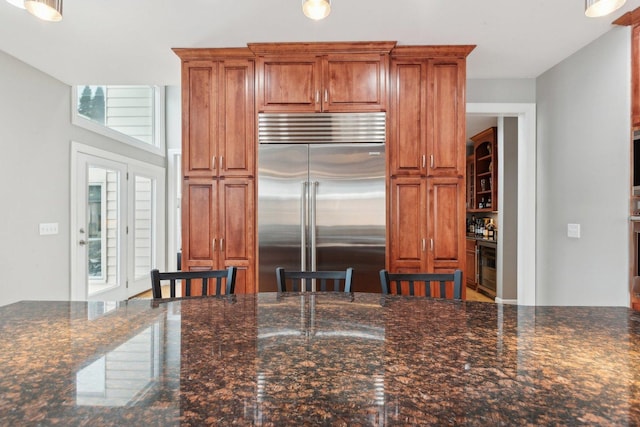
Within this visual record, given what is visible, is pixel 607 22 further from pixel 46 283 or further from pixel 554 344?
pixel 46 283

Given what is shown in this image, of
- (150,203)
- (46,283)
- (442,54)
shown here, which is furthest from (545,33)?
(150,203)

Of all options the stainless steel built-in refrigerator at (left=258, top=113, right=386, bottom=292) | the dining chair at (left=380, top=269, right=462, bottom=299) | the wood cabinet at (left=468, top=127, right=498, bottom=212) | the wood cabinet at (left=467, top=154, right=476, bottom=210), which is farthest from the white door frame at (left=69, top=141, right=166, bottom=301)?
the wood cabinet at (left=467, top=154, right=476, bottom=210)

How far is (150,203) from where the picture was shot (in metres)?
5.57

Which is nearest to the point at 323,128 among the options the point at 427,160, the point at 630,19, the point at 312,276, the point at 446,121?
the point at 427,160

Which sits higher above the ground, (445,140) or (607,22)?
(607,22)

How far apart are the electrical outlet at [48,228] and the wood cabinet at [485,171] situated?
212 inches

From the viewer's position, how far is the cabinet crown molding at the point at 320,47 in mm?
2805

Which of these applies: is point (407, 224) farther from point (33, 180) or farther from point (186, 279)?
point (33, 180)

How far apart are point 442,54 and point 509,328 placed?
2.47 m

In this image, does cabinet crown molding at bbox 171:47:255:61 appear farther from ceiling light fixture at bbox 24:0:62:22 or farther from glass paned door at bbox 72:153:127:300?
glass paned door at bbox 72:153:127:300

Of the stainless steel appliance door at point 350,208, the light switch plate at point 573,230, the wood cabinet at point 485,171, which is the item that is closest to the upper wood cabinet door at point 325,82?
the stainless steel appliance door at point 350,208

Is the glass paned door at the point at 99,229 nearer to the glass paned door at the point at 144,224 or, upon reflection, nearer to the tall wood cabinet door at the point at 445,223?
the glass paned door at the point at 144,224

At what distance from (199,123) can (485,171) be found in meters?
4.78

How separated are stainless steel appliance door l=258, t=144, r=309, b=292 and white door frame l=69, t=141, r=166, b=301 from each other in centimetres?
233
